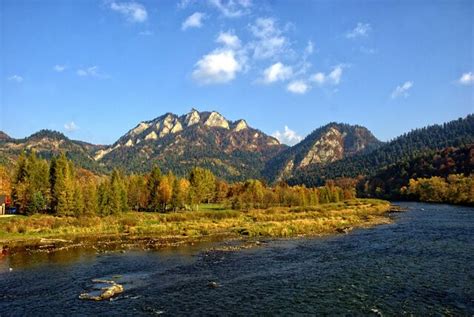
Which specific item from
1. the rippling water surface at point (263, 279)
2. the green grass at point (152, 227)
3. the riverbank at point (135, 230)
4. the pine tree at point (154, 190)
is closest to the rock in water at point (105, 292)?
the rippling water surface at point (263, 279)

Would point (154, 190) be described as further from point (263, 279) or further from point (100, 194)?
point (263, 279)

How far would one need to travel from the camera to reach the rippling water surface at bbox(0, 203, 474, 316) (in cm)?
3416

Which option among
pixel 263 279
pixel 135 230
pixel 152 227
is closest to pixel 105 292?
pixel 263 279

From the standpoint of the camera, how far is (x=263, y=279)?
43750mm

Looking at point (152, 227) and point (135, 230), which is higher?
point (152, 227)

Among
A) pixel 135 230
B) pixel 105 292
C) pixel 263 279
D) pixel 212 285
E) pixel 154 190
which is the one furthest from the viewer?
pixel 154 190

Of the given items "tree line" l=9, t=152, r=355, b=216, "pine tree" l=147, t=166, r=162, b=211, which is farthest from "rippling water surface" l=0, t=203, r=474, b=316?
"pine tree" l=147, t=166, r=162, b=211

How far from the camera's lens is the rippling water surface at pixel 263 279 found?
34.2 meters

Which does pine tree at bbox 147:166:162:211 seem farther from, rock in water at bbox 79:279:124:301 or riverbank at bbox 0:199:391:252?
rock in water at bbox 79:279:124:301

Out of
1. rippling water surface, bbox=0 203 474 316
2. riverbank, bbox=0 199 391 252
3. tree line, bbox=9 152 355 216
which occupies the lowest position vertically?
rippling water surface, bbox=0 203 474 316

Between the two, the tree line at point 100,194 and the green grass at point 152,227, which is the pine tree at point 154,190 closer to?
the tree line at point 100,194

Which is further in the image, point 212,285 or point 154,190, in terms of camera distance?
point 154,190

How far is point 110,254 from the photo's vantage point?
2331 inches

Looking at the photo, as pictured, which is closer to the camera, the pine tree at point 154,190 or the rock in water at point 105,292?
the rock in water at point 105,292
